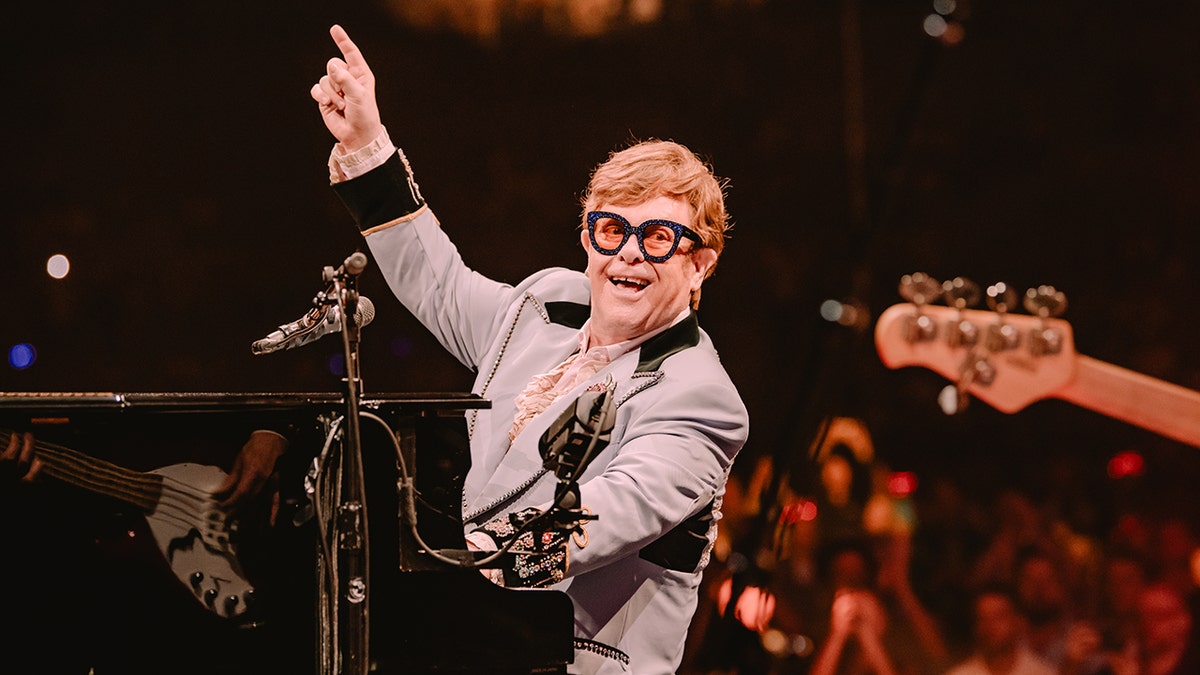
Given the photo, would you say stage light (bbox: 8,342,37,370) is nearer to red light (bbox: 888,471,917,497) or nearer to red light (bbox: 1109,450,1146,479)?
red light (bbox: 888,471,917,497)

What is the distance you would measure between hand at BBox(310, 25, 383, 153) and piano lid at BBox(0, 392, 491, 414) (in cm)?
93

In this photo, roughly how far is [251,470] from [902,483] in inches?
152

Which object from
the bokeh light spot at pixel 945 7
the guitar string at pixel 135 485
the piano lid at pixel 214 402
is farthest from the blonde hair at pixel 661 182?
the bokeh light spot at pixel 945 7

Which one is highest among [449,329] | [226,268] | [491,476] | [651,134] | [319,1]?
[319,1]

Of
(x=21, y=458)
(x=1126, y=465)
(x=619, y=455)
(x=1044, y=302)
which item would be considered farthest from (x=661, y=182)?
(x=1126, y=465)

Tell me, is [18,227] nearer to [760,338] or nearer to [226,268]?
[226,268]

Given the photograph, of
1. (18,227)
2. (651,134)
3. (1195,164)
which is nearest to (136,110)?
(18,227)

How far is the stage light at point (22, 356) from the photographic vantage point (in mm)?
3580

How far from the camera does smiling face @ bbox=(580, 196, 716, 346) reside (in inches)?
101

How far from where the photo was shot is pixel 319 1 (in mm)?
3775

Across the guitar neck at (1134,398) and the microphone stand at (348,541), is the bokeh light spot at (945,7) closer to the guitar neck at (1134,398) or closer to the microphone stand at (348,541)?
the guitar neck at (1134,398)

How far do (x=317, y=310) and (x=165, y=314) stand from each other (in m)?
2.02

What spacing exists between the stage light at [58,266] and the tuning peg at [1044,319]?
Result: 309 cm

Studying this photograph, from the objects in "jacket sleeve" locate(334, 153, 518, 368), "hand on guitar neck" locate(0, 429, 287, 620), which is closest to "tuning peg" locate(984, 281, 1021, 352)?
"jacket sleeve" locate(334, 153, 518, 368)
